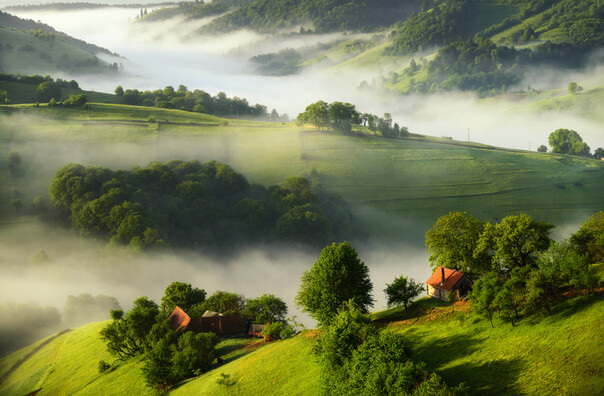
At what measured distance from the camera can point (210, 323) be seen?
75.1 m

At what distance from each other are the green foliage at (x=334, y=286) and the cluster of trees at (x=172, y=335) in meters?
8.13

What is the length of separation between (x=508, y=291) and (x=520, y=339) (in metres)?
4.83

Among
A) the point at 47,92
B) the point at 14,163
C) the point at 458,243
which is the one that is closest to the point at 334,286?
the point at 458,243

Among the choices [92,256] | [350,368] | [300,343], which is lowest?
[92,256]

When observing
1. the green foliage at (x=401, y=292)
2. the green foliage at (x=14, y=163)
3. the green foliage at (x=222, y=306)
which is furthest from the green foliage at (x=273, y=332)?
the green foliage at (x=14, y=163)

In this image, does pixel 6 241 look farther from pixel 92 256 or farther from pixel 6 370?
pixel 6 370

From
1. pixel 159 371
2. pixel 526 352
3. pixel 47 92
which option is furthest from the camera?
pixel 47 92

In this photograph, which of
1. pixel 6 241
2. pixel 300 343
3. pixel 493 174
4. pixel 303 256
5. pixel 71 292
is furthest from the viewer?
pixel 493 174

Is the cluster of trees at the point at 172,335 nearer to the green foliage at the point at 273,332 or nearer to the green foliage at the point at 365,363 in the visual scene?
the green foliage at the point at 273,332

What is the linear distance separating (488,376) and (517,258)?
21.5 m

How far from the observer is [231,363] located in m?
59.8

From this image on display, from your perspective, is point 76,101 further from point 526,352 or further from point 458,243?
point 526,352

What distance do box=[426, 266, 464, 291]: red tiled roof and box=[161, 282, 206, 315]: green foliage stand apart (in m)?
42.8

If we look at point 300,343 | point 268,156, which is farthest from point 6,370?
point 268,156
